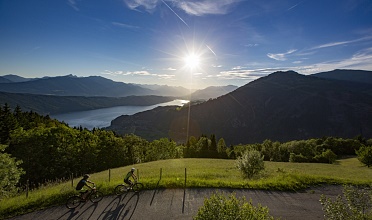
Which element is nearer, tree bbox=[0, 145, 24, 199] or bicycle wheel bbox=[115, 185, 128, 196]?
bicycle wheel bbox=[115, 185, 128, 196]

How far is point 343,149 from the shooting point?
96.7 metres

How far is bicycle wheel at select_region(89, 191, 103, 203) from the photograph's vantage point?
18741 mm

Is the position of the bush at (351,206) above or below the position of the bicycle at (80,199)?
above

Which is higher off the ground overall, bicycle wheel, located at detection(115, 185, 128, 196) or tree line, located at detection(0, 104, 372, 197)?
bicycle wheel, located at detection(115, 185, 128, 196)

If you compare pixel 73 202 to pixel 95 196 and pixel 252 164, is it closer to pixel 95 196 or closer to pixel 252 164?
pixel 95 196

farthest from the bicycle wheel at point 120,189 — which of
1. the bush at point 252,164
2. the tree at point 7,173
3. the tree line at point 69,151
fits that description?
the tree at point 7,173

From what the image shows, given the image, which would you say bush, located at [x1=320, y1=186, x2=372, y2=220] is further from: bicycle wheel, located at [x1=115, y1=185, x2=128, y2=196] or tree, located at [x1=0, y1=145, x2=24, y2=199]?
tree, located at [x1=0, y1=145, x2=24, y2=199]

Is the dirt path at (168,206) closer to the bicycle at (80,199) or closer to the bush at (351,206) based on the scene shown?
the bicycle at (80,199)

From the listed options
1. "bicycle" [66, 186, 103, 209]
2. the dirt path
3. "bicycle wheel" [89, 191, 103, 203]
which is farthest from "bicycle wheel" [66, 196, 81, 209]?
"bicycle wheel" [89, 191, 103, 203]

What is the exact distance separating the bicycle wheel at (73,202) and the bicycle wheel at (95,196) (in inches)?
40.9

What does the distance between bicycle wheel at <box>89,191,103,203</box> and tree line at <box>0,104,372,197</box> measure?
12.8m

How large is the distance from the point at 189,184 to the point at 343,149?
103 meters

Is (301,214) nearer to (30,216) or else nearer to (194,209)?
(194,209)

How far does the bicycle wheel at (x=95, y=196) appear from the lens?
18.7 meters
